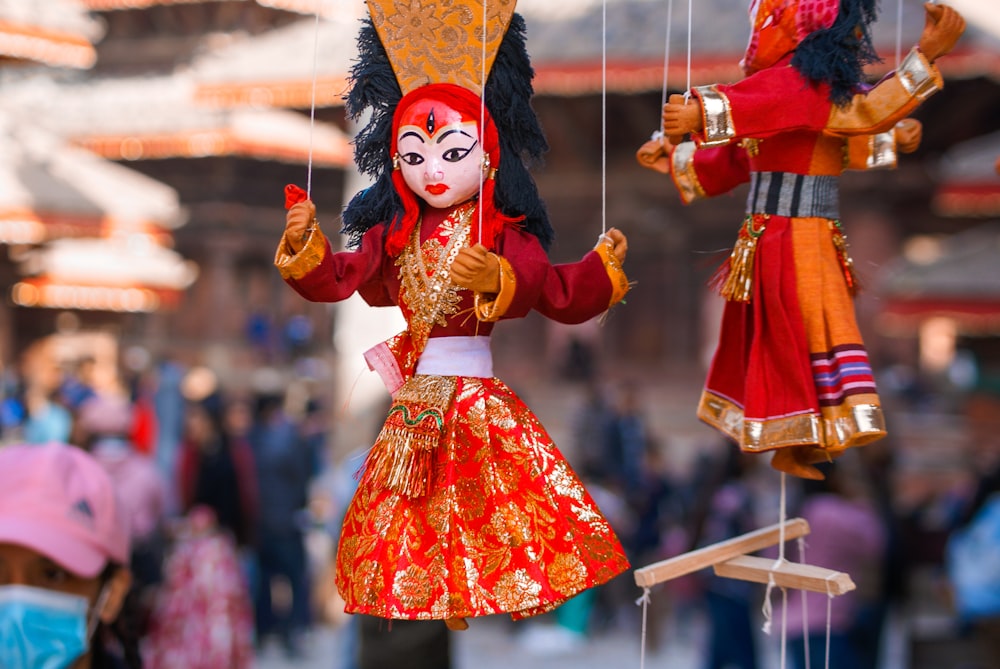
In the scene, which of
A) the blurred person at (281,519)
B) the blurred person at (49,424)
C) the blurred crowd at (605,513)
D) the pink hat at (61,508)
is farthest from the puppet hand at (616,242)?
the blurred person at (49,424)

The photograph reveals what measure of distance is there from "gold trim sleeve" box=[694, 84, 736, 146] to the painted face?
36 cm

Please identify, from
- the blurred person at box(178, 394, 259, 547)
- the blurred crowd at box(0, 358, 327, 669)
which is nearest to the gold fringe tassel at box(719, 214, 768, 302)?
the blurred crowd at box(0, 358, 327, 669)

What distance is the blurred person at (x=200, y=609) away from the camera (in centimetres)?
388

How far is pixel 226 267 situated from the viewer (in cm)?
1372

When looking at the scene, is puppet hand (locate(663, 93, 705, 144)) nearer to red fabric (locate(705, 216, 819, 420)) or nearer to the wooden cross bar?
red fabric (locate(705, 216, 819, 420))

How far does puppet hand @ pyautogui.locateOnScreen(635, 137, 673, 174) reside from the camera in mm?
1999

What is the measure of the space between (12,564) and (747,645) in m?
3.14

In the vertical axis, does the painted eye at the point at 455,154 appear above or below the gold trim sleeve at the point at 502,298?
above

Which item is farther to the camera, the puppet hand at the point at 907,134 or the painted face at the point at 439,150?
the puppet hand at the point at 907,134

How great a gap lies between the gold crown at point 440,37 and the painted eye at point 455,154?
0.11 m

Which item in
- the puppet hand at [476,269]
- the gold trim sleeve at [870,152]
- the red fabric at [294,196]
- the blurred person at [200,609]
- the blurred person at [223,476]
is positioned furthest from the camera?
the blurred person at [223,476]

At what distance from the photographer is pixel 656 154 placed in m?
2.00

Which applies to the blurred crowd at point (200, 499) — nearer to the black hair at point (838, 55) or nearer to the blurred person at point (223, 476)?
the blurred person at point (223, 476)

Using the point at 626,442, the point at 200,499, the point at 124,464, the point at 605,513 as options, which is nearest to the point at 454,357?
the point at 124,464
